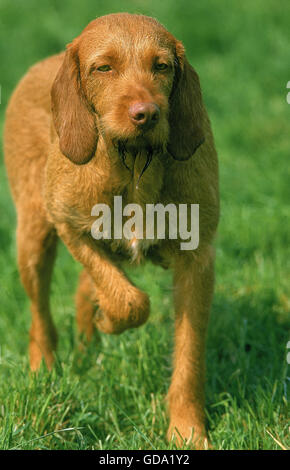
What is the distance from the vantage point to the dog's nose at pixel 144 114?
2.90m

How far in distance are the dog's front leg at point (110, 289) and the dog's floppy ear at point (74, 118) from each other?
1.60ft

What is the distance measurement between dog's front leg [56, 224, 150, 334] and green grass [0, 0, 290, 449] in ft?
1.09

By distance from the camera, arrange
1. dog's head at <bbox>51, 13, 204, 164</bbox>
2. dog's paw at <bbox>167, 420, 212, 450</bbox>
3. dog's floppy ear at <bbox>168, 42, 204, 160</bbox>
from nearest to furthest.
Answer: dog's head at <bbox>51, 13, 204, 164</bbox> < dog's floppy ear at <bbox>168, 42, 204, 160</bbox> < dog's paw at <bbox>167, 420, 212, 450</bbox>

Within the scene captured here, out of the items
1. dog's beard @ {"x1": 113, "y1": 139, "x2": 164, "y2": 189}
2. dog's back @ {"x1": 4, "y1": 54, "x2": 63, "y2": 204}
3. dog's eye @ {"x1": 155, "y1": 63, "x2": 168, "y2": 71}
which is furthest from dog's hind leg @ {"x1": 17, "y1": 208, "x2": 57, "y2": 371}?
dog's eye @ {"x1": 155, "y1": 63, "x2": 168, "y2": 71}

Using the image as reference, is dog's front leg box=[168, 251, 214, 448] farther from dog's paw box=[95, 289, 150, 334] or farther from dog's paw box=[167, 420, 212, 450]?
dog's paw box=[95, 289, 150, 334]

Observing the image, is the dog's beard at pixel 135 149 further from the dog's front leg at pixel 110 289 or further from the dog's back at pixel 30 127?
the dog's back at pixel 30 127

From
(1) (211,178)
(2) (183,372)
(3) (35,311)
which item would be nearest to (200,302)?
(2) (183,372)

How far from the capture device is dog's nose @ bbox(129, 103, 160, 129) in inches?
114

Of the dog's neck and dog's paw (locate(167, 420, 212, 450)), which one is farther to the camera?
dog's paw (locate(167, 420, 212, 450))

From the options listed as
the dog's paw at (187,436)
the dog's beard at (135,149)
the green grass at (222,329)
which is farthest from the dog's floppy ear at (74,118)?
the dog's paw at (187,436)
